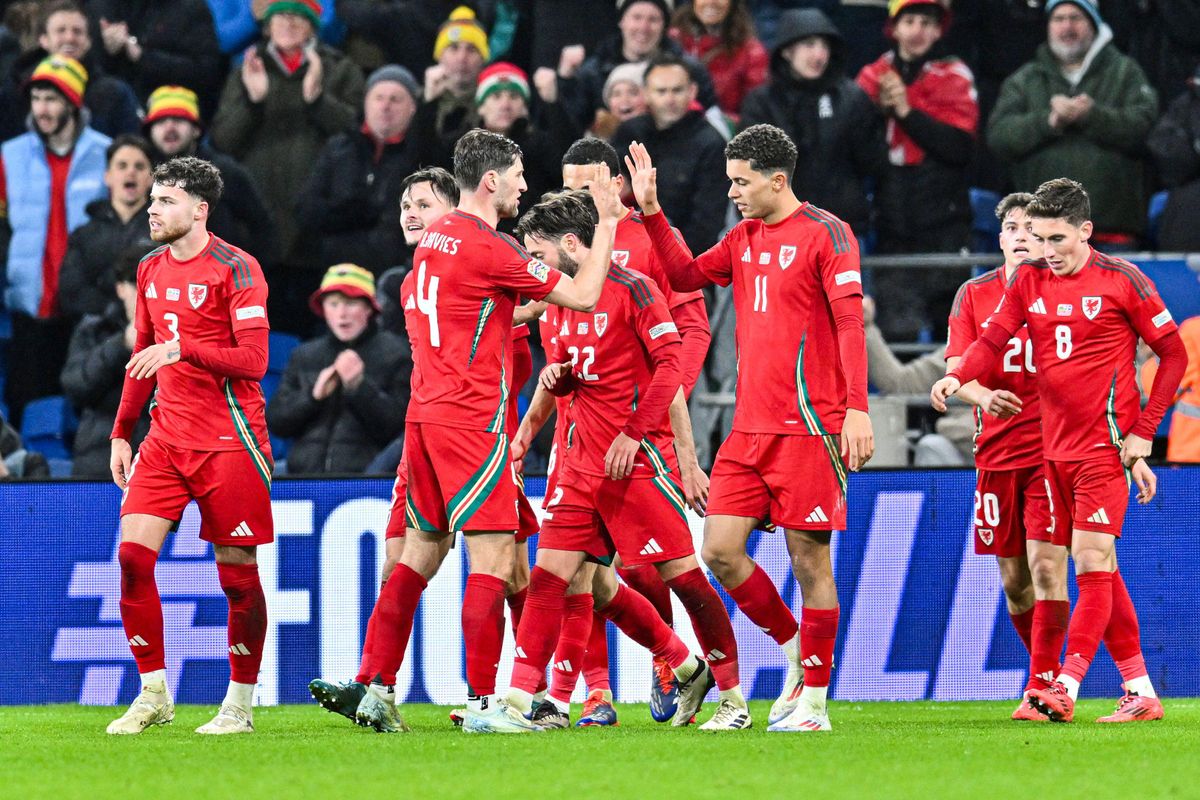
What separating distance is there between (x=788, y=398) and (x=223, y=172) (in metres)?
6.48

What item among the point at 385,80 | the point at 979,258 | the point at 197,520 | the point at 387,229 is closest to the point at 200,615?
the point at 197,520

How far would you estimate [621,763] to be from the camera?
6.32 meters

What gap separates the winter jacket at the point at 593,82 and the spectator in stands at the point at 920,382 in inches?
97.2

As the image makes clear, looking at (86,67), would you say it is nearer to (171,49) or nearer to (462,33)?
(171,49)

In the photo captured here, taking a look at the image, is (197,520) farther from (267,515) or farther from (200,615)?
(267,515)

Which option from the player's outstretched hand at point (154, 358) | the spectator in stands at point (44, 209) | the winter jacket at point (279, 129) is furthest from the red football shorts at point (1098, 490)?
the spectator in stands at point (44, 209)

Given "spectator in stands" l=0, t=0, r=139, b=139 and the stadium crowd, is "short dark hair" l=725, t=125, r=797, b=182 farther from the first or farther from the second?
"spectator in stands" l=0, t=0, r=139, b=139

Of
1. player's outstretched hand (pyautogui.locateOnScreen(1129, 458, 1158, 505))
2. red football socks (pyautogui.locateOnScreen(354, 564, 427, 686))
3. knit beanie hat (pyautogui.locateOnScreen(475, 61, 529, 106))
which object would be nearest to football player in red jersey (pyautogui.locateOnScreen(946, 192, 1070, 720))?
player's outstretched hand (pyautogui.locateOnScreen(1129, 458, 1158, 505))

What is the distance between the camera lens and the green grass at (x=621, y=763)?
18.6 feet

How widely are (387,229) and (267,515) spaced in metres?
5.12

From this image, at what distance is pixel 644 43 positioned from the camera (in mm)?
13023

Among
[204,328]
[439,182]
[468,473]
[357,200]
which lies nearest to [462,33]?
[357,200]

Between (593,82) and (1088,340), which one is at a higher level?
(593,82)

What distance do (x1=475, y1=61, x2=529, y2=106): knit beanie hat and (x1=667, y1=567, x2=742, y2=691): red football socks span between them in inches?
216
